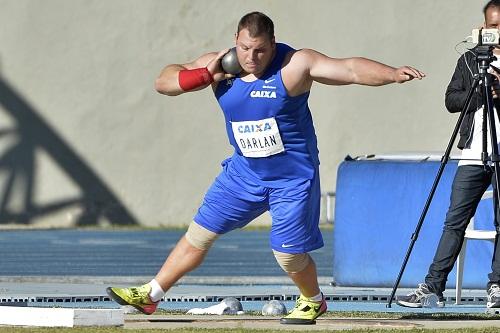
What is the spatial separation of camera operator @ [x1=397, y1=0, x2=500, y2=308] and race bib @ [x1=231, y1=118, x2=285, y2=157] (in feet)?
5.91

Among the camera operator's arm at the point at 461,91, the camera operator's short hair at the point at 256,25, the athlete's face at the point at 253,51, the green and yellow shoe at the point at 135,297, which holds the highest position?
the camera operator's short hair at the point at 256,25

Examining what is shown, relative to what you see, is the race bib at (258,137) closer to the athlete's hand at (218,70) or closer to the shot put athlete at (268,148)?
the shot put athlete at (268,148)

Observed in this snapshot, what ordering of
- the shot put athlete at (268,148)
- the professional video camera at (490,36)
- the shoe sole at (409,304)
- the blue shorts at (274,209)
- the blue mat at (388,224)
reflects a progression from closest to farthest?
the shot put athlete at (268,148) < the blue shorts at (274,209) < the professional video camera at (490,36) < the shoe sole at (409,304) < the blue mat at (388,224)

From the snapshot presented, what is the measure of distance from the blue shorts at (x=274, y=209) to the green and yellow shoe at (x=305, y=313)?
336mm

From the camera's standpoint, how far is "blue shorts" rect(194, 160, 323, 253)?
7641 mm

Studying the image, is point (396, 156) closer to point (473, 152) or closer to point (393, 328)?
point (473, 152)

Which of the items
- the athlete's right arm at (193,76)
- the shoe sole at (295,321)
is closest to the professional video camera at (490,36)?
the athlete's right arm at (193,76)

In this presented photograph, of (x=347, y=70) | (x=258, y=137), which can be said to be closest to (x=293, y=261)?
(x=258, y=137)

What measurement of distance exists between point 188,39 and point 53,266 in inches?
290

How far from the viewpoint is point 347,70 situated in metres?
7.49

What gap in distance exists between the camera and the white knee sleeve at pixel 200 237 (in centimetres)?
786

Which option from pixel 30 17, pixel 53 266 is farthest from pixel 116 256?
pixel 30 17

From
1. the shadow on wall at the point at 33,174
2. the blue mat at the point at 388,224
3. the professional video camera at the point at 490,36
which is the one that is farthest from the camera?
the shadow on wall at the point at 33,174

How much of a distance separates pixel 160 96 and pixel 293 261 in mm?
13608
